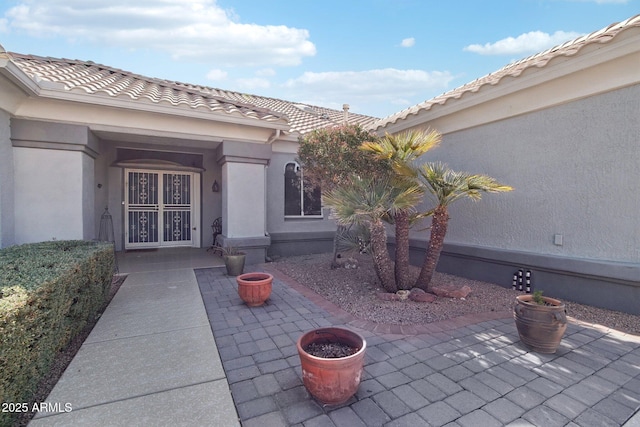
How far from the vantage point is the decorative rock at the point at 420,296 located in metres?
5.37

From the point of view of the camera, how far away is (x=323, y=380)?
2.55 meters

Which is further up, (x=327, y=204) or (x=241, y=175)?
(x=241, y=175)

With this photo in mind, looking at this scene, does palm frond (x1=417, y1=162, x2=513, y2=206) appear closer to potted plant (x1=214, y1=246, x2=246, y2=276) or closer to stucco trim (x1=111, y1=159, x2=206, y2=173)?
potted plant (x1=214, y1=246, x2=246, y2=276)

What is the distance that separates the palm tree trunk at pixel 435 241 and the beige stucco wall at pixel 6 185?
8.00m

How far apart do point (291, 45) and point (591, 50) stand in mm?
8413

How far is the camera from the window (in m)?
9.99

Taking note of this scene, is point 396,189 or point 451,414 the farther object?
point 396,189

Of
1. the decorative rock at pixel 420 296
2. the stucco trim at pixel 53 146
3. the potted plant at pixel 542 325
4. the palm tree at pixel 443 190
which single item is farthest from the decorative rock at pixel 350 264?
the stucco trim at pixel 53 146

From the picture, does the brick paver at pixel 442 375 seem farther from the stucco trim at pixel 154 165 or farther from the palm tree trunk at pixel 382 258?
the stucco trim at pixel 154 165

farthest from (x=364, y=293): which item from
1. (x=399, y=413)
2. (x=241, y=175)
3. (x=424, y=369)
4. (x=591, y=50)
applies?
(x=591, y=50)

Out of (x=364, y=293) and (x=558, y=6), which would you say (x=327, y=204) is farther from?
(x=558, y=6)

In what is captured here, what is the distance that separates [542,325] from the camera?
3551 millimetres

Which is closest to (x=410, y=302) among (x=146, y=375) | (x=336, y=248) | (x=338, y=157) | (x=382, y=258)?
(x=382, y=258)

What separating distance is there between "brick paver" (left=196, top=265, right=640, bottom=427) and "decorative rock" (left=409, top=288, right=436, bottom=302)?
2.71 ft
